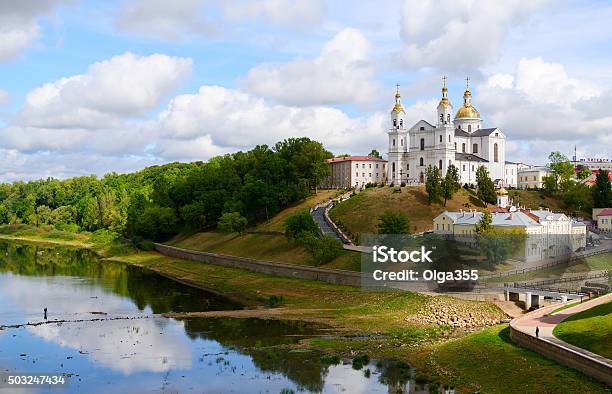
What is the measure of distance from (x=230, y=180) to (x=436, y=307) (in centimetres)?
6584

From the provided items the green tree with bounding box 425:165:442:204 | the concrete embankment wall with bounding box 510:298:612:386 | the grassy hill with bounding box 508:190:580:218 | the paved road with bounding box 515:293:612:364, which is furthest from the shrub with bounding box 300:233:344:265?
the grassy hill with bounding box 508:190:580:218

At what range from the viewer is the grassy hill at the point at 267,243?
81456mm

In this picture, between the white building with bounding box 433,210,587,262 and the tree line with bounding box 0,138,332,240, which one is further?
the tree line with bounding box 0,138,332,240

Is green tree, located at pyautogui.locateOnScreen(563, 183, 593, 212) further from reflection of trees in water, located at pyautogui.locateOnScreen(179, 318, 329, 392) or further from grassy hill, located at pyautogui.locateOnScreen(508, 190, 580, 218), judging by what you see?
reflection of trees in water, located at pyautogui.locateOnScreen(179, 318, 329, 392)

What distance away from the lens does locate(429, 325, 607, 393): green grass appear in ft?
115

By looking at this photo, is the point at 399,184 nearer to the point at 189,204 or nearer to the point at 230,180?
the point at 230,180

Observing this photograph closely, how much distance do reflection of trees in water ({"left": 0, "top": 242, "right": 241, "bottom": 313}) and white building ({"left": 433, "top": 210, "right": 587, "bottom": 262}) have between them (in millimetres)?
25471

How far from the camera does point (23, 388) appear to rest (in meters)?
37.8

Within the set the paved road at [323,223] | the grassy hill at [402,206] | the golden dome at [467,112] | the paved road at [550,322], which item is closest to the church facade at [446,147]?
the golden dome at [467,112]

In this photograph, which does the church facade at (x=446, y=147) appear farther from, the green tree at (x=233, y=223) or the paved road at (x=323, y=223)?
the green tree at (x=233, y=223)

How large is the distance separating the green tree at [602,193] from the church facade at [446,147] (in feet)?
51.3

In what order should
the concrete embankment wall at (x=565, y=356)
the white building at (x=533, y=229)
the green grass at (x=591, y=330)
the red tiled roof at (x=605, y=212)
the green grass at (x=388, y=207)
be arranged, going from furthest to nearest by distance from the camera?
the red tiled roof at (x=605, y=212) < the green grass at (x=388, y=207) < the white building at (x=533, y=229) < the green grass at (x=591, y=330) < the concrete embankment wall at (x=565, y=356)

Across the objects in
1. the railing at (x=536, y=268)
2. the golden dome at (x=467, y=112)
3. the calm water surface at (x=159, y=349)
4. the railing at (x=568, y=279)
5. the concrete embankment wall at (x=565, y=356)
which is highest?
the golden dome at (x=467, y=112)

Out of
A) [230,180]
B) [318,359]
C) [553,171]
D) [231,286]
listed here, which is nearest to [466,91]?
[553,171]
